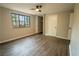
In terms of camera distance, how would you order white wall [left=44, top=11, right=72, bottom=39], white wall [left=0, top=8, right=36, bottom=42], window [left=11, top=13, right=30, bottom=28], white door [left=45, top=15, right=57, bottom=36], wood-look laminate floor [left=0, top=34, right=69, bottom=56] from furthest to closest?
white door [left=45, top=15, right=57, bottom=36] → white wall [left=44, top=11, right=72, bottom=39] → window [left=11, top=13, right=30, bottom=28] → white wall [left=0, top=8, right=36, bottom=42] → wood-look laminate floor [left=0, top=34, right=69, bottom=56]

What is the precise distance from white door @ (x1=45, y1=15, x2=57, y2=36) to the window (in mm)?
1909

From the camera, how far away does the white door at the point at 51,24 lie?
7489 millimetres

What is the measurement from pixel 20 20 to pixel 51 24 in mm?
2866

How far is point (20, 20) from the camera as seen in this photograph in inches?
270

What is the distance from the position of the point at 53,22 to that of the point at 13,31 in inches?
143

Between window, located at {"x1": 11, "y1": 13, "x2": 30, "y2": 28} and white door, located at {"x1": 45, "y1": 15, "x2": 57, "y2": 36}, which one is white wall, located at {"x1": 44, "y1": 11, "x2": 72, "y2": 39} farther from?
window, located at {"x1": 11, "y1": 13, "x2": 30, "y2": 28}

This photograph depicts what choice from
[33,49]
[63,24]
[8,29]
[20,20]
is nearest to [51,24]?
[63,24]

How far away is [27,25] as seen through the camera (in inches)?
307

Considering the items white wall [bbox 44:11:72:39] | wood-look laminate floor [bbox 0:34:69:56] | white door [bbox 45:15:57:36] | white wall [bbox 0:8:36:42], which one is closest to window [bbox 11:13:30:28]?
white wall [bbox 0:8:36:42]

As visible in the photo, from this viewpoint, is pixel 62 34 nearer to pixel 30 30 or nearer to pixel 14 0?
pixel 30 30

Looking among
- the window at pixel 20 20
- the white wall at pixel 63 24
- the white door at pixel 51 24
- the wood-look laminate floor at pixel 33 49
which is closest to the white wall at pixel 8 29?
the window at pixel 20 20

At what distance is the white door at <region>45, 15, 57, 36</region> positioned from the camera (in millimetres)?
7489

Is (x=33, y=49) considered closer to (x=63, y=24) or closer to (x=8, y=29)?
(x=8, y=29)

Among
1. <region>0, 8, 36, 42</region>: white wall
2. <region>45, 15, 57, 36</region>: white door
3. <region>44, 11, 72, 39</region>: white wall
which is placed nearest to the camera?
<region>0, 8, 36, 42</region>: white wall
